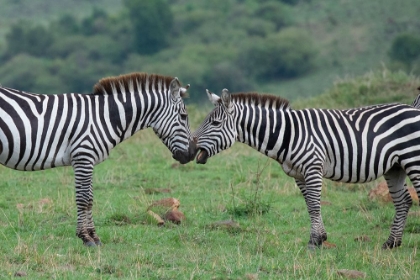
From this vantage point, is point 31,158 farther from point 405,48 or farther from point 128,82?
point 405,48

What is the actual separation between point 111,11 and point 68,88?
1105 inches

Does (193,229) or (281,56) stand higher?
(281,56)

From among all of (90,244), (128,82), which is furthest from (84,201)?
(128,82)

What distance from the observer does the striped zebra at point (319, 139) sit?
1000cm

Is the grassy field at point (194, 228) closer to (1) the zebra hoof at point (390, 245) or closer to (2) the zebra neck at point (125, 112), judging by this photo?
(1) the zebra hoof at point (390, 245)

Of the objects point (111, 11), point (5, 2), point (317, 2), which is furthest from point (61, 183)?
point (111, 11)

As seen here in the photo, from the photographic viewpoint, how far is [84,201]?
1009cm

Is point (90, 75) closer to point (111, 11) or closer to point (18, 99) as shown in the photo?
point (111, 11)

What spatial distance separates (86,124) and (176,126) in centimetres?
125

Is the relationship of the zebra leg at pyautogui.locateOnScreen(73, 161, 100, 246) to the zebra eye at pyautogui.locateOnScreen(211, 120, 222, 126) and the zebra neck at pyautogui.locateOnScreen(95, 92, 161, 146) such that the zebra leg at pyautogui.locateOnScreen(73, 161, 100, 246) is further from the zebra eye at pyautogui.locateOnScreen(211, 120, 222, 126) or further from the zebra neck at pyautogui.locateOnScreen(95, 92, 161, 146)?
the zebra eye at pyautogui.locateOnScreen(211, 120, 222, 126)

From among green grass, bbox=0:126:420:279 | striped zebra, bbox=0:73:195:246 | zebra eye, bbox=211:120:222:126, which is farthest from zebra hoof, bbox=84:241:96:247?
zebra eye, bbox=211:120:222:126

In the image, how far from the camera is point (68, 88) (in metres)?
75.4

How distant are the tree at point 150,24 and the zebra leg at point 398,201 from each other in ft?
248

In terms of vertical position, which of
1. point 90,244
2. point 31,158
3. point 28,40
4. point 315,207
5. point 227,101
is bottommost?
point 90,244
